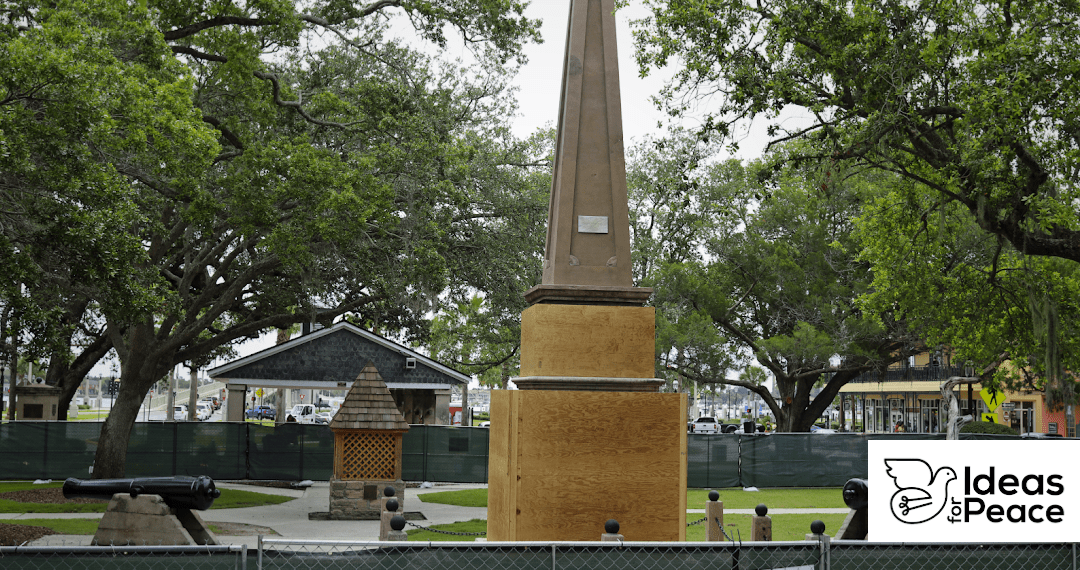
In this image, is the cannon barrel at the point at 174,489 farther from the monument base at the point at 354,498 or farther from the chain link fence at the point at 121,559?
the monument base at the point at 354,498

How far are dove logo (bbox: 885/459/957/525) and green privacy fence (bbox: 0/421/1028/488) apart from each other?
1999 cm

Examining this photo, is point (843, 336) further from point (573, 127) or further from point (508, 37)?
point (573, 127)

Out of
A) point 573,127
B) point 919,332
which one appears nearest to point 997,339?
point 919,332

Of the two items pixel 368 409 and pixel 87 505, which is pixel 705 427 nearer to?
pixel 368 409

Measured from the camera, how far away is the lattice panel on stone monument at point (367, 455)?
63.5 feet

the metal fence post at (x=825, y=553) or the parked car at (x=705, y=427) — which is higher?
the metal fence post at (x=825, y=553)

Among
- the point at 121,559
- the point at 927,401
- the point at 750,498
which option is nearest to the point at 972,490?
the point at 121,559

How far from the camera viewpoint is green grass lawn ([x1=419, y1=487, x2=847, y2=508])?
21781 millimetres

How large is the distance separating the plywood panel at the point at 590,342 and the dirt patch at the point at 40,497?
1541 centimetres

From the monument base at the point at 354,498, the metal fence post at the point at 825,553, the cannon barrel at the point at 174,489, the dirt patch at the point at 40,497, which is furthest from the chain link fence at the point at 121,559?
the dirt patch at the point at 40,497

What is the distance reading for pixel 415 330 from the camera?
25391 mm

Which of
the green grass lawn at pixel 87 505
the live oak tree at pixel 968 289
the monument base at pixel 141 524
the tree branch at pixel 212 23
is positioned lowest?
the green grass lawn at pixel 87 505

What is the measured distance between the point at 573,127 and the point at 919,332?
24.8m

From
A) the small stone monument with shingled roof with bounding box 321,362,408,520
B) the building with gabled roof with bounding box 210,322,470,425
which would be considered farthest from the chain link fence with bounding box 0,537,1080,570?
the building with gabled roof with bounding box 210,322,470,425
